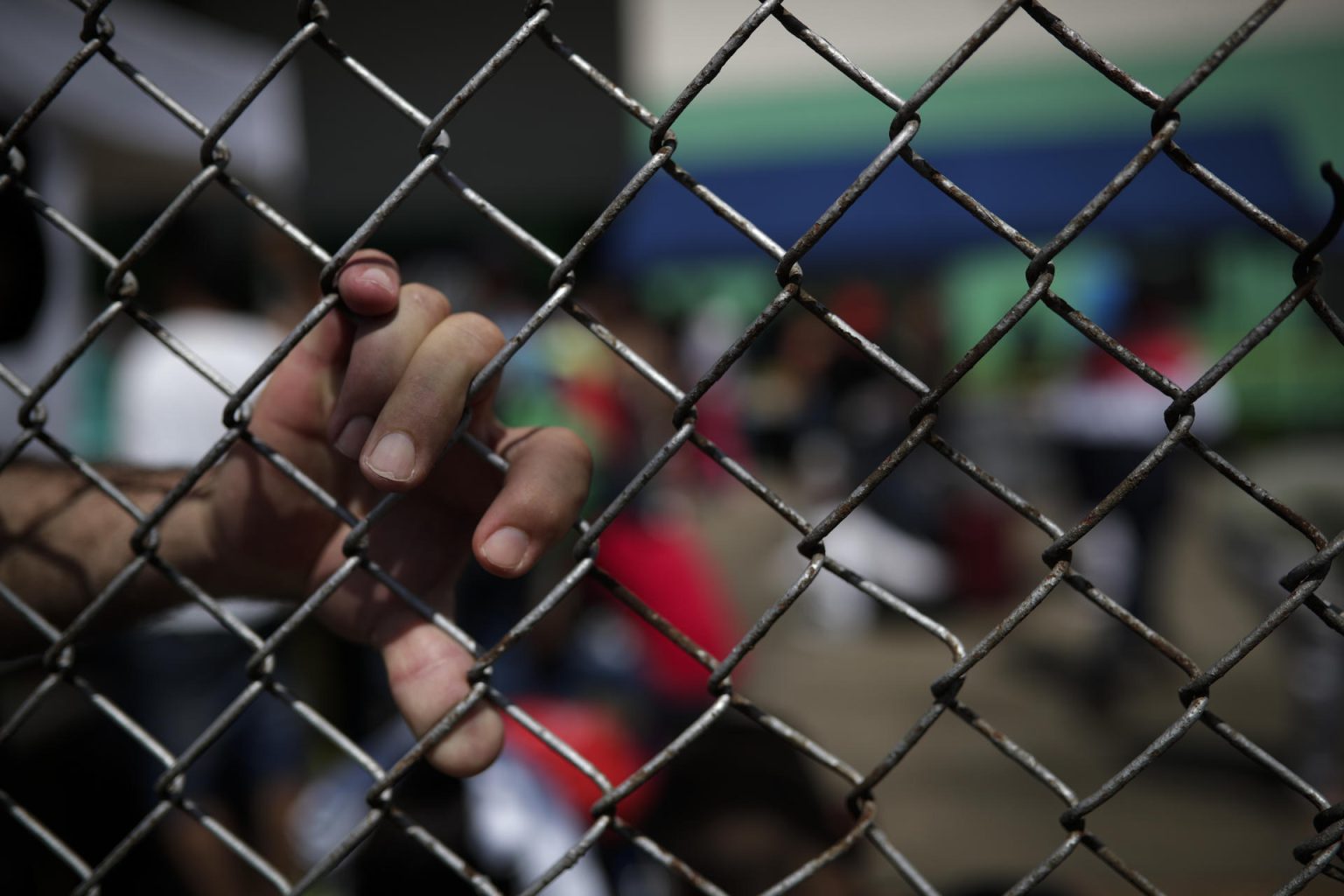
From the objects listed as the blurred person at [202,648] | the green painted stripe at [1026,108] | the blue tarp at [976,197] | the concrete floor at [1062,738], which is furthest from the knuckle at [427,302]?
the green painted stripe at [1026,108]

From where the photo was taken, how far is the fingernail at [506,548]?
2.74 ft

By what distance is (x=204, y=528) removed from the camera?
1101 mm

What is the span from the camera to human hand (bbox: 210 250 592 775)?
0.84 m

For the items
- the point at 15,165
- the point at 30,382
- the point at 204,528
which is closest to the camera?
the point at 15,165

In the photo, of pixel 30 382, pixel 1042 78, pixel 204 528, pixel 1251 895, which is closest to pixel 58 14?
pixel 30 382

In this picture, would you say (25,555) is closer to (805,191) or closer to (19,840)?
(19,840)

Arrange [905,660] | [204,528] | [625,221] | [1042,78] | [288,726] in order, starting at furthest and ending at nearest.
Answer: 1. [1042,78]
2. [625,221]
3. [905,660]
4. [288,726]
5. [204,528]

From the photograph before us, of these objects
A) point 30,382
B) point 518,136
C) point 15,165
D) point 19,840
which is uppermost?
point 518,136

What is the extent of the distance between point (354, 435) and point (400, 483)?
89 millimetres

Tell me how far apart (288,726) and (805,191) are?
7.71 m

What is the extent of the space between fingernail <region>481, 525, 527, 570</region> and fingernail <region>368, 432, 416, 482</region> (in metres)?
0.09

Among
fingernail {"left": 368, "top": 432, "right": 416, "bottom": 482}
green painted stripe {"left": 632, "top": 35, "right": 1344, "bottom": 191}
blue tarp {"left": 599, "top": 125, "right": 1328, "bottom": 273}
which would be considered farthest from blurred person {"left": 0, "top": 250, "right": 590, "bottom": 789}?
green painted stripe {"left": 632, "top": 35, "right": 1344, "bottom": 191}

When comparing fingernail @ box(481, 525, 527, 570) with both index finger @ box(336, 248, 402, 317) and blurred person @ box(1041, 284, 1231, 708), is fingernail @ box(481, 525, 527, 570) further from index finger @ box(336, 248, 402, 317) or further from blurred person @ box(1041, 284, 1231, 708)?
blurred person @ box(1041, 284, 1231, 708)

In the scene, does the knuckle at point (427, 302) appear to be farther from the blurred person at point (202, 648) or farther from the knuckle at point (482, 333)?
the blurred person at point (202, 648)
